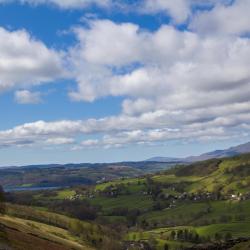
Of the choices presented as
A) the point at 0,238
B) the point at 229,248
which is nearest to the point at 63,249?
the point at 0,238

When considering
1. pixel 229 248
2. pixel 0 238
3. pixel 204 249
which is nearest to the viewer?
pixel 0 238

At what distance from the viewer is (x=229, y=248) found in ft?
401

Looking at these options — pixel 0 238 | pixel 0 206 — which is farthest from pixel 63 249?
pixel 0 238

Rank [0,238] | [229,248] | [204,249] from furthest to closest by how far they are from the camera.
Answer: [204,249], [229,248], [0,238]

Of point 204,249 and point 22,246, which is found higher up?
point 22,246

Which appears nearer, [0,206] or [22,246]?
[22,246]

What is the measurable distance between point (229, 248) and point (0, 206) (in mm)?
62458

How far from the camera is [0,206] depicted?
12912cm

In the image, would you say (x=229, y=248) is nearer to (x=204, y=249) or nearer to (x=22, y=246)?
(x=204, y=249)

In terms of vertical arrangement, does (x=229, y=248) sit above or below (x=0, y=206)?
below

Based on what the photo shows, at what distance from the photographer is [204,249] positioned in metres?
133

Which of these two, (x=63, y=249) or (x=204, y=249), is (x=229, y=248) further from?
(x=63, y=249)

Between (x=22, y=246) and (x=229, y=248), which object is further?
(x=229, y=248)

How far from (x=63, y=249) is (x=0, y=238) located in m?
33.2
